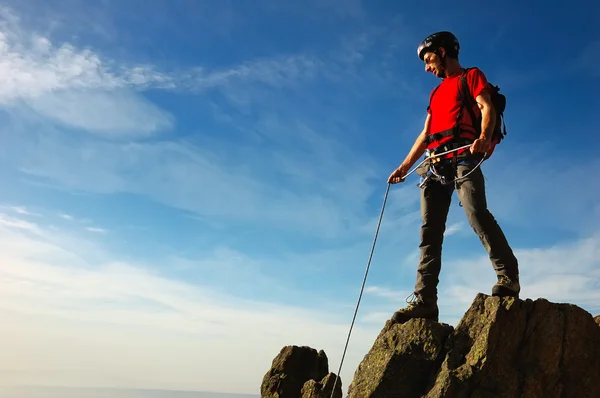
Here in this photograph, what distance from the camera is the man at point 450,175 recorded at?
10031 millimetres

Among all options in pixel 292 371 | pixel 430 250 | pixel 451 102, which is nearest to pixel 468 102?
pixel 451 102

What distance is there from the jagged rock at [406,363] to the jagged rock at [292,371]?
5.75 metres

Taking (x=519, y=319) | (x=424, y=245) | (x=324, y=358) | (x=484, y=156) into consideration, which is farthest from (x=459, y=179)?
(x=324, y=358)

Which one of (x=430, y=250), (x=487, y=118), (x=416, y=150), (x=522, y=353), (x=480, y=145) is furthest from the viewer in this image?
(x=416, y=150)

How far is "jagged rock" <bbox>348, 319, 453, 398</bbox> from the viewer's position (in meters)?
9.96

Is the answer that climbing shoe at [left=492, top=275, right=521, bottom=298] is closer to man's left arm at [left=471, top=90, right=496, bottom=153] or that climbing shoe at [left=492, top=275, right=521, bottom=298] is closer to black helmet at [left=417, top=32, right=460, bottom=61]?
man's left arm at [left=471, top=90, right=496, bottom=153]

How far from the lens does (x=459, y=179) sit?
1043 centimetres

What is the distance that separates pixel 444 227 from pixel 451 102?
2558mm

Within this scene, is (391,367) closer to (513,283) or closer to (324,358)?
(513,283)

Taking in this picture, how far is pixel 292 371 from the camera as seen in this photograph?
1642 centimetres

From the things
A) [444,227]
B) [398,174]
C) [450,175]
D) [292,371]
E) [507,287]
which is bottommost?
[292,371]

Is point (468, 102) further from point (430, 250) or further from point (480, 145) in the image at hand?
point (430, 250)

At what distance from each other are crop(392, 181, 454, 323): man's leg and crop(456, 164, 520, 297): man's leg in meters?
0.91

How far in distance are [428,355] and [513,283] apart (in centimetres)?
208
